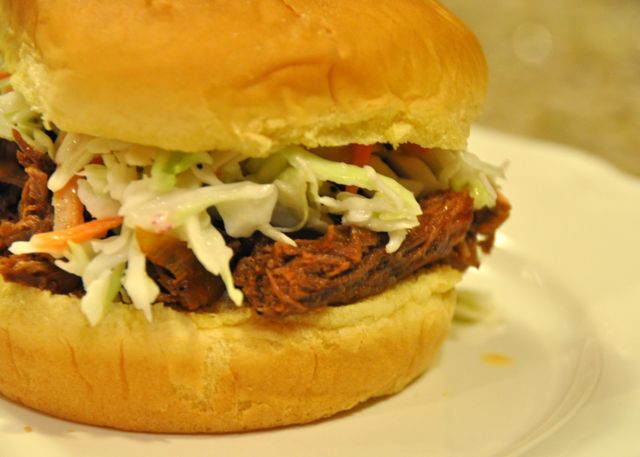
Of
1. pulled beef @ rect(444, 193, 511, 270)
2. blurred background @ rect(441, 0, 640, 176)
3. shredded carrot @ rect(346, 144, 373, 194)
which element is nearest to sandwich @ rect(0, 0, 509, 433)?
shredded carrot @ rect(346, 144, 373, 194)

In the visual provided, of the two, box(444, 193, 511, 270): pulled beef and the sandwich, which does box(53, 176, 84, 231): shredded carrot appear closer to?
the sandwich

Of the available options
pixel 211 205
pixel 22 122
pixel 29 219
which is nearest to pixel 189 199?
pixel 211 205

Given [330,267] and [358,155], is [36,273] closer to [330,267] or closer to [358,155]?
[330,267]

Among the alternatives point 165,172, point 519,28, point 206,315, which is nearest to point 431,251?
point 206,315

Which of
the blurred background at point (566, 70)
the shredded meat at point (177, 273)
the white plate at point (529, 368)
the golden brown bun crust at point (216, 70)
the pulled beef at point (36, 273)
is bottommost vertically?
the blurred background at point (566, 70)

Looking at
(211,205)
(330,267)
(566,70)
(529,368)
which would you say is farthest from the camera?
(566,70)

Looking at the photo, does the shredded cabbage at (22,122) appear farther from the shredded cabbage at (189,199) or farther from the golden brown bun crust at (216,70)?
the golden brown bun crust at (216,70)

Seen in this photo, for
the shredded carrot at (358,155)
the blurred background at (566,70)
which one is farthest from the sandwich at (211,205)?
the blurred background at (566,70)
